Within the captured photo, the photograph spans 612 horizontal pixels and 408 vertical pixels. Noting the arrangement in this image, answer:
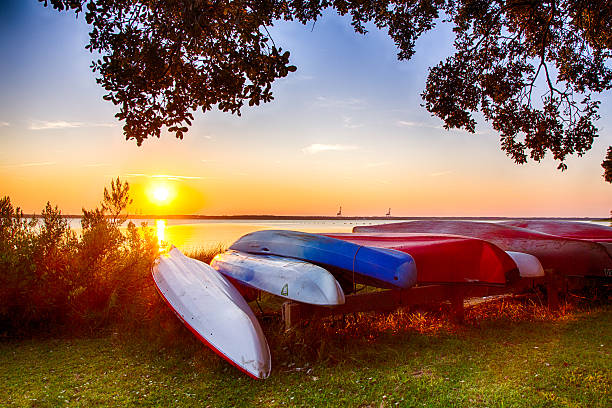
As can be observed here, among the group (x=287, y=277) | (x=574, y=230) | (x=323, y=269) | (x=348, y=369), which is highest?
(x=574, y=230)

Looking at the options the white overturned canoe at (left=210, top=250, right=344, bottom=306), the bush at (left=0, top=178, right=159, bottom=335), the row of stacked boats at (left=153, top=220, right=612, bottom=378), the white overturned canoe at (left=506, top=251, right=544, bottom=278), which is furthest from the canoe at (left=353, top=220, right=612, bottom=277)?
the bush at (left=0, top=178, right=159, bottom=335)

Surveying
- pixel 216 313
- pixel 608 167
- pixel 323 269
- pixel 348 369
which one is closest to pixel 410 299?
pixel 323 269

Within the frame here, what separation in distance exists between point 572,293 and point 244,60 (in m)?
6.00

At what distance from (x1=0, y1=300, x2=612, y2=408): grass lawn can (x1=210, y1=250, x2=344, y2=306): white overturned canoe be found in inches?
16.2

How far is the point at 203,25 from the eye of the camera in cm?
398

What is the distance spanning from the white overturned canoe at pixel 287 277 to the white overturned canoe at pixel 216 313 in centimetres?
29

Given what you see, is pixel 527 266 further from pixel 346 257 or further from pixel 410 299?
pixel 346 257

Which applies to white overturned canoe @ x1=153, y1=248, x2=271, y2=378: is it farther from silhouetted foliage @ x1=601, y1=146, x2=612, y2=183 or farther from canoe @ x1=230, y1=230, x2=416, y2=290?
silhouetted foliage @ x1=601, y1=146, x2=612, y2=183

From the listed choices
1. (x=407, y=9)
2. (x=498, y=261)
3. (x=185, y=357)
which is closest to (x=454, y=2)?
(x=407, y=9)

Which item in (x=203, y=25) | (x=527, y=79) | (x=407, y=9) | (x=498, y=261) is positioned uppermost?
(x=407, y=9)

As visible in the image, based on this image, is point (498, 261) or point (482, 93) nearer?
point (498, 261)

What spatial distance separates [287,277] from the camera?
4.67 m

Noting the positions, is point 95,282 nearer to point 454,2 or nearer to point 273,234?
point 273,234

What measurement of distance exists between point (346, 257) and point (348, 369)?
1.38m
